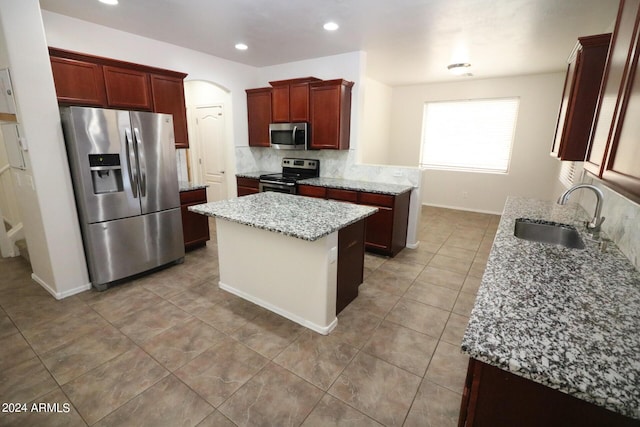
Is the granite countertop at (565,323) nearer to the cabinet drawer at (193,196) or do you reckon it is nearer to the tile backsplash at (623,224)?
the tile backsplash at (623,224)

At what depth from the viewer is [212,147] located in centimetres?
549

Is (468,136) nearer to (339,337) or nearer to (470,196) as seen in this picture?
(470,196)

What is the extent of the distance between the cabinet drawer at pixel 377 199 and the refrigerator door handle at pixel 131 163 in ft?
8.34

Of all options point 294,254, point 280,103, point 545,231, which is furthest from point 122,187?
point 545,231

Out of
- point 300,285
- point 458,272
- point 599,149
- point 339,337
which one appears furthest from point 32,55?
point 458,272

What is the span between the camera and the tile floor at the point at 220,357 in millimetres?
1635

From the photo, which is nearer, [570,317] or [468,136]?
[570,317]

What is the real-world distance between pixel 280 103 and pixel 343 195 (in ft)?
6.13

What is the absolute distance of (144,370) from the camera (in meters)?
1.91

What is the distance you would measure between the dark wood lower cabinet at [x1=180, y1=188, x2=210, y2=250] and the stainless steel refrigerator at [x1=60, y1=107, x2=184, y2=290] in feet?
1.22

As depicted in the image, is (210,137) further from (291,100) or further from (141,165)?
(141,165)

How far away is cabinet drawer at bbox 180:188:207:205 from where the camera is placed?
368 centimetres

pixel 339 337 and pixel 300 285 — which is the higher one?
pixel 300 285

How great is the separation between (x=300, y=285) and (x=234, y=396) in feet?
2.83
